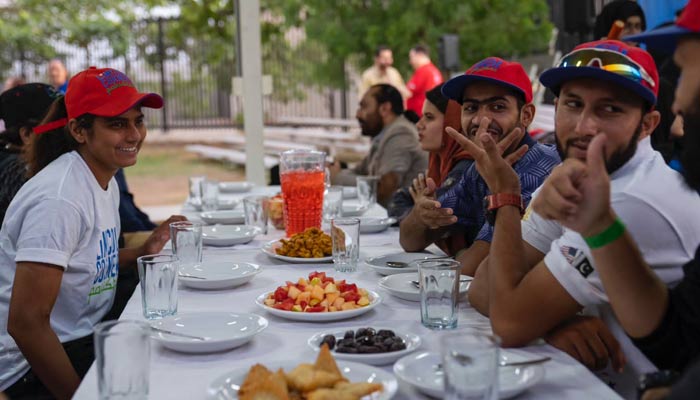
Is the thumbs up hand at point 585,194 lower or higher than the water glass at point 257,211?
higher

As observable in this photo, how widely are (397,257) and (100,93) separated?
3.44 feet

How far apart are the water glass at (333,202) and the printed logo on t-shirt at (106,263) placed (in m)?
1.14

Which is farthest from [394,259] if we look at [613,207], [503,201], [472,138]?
[613,207]

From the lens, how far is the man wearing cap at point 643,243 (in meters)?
1.39

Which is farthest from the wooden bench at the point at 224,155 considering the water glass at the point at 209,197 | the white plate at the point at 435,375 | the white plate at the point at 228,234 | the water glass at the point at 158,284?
the white plate at the point at 435,375

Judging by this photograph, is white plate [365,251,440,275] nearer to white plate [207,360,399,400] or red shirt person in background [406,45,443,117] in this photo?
white plate [207,360,399,400]

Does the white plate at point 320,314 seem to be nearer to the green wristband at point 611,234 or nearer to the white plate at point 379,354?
the white plate at point 379,354

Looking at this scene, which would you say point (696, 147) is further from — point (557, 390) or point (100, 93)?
point (100, 93)

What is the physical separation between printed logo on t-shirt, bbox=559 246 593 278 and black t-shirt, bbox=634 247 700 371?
0.16 m

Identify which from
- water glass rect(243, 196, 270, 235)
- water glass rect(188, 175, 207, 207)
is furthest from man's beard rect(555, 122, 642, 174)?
water glass rect(188, 175, 207, 207)

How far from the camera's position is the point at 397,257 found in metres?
2.54

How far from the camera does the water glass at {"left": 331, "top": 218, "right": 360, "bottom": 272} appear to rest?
94.7 inches

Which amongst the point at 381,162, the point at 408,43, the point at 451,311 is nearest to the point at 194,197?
the point at 381,162

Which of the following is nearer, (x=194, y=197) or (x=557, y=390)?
(x=557, y=390)
